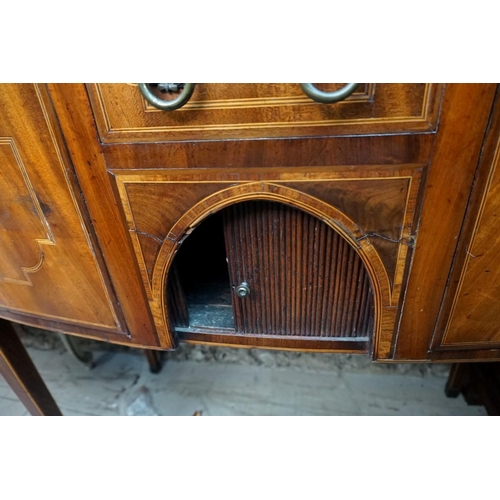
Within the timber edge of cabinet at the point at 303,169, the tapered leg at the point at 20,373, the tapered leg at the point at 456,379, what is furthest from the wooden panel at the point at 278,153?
the tapered leg at the point at 456,379

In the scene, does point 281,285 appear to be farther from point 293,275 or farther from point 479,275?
point 479,275

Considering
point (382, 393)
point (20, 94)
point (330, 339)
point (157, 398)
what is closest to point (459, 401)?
point (382, 393)

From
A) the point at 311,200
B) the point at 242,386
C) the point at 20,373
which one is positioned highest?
the point at 311,200

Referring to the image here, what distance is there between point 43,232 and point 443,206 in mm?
507

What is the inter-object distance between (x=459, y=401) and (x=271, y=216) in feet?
3.01

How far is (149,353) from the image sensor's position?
3.90ft

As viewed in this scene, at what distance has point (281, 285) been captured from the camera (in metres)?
0.57

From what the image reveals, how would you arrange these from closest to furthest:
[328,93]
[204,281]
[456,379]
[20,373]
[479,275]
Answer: [328,93], [479,275], [204,281], [20,373], [456,379]

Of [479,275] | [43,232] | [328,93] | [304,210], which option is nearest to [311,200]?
[304,210]

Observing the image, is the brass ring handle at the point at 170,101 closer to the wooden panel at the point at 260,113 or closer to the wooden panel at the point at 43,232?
the wooden panel at the point at 260,113

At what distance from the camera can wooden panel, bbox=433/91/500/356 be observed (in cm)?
41

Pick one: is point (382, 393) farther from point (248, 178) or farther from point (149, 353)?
point (248, 178)

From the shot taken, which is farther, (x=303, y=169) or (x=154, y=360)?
(x=154, y=360)

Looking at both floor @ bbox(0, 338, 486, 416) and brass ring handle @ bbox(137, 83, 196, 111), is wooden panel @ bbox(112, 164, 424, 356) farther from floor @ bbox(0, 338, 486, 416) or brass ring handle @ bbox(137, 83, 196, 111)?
floor @ bbox(0, 338, 486, 416)
